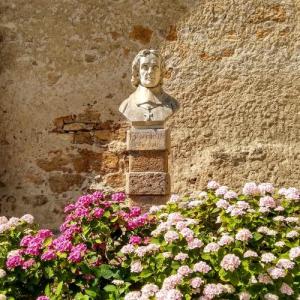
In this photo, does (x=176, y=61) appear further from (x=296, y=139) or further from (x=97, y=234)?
(x=97, y=234)

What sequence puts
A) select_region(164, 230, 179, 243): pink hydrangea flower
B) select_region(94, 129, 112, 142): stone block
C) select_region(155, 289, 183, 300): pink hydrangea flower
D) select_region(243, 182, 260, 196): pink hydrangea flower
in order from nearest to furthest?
1. select_region(155, 289, 183, 300): pink hydrangea flower
2. select_region(164, 230, 179, 243): pink hydrangea flower
3. select_region(243, 182, 260, 196): pink hydrangea flower
4. select_region(94, 129, 112, 142): stone block

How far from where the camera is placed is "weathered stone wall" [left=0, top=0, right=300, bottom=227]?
21.6ft

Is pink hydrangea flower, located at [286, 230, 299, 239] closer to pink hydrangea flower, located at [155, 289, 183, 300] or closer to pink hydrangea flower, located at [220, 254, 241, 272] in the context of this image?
pink hydrangea flower, located at [220, 254, 241, 272]

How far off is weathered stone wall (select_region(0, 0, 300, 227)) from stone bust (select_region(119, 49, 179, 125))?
188 cm

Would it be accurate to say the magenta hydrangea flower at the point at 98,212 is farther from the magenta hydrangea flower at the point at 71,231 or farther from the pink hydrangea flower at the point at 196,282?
the pink hydrangea flower at the point at 196,282

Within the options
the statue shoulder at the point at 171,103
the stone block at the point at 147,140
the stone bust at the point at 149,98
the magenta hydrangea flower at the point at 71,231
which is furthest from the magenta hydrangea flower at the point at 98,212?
the statue shoulder at the point at 171,103

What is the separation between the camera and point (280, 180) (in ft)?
21.4

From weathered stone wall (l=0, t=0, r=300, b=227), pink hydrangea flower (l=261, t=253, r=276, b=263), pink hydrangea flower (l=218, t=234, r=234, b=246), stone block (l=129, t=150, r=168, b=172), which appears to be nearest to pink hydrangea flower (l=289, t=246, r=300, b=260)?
pink hydrangea flower (l=261, t=253, r=276, b=263)

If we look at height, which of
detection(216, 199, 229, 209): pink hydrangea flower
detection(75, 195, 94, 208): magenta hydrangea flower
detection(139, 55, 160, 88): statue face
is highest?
detection(139, 55, 160, 88): statue face

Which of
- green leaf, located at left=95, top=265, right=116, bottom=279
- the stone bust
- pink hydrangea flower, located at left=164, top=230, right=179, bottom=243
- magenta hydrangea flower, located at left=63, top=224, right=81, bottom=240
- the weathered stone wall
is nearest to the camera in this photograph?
pink hydrangea flower, located at left=164, top=230, right=179, bottom=243

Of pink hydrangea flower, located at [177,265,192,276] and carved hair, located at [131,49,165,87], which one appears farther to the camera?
carved hair, located at [131,49,165,87]

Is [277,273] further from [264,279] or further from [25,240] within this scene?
[25,240]

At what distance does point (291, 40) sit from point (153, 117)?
2842 millimetres

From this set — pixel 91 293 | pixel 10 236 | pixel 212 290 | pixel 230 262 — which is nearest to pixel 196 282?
pixel 212 290
